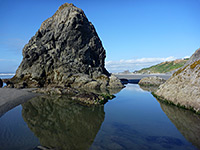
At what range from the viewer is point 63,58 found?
2283 inches

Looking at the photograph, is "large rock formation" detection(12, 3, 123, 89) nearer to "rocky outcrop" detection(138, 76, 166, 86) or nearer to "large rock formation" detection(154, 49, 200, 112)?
"rocky outcrop" detection(138, 76, 166, 86)

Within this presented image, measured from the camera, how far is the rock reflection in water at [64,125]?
12535mm

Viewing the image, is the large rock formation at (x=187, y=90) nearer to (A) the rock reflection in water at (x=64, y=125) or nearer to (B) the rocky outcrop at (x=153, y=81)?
(A) the rock reflection in water at (x=64, y=125)

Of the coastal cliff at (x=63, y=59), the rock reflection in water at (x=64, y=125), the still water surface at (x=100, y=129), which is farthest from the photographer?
the coastal cliff at (x=63, y=59)

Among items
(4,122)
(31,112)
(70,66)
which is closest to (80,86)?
(70,66)

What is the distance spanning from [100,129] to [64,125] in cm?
430

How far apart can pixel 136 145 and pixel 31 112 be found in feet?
55.2

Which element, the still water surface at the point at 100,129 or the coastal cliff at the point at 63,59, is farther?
the coastal cliff at the point at 63,59

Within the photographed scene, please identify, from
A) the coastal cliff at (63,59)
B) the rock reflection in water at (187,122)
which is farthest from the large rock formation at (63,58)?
the rock reflection in water at (187,122)

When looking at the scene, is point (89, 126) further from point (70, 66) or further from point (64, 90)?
point (70, 66)

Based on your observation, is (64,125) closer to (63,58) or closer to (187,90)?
(187,90)

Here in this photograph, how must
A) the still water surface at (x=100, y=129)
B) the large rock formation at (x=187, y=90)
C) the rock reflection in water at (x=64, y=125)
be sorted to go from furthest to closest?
the large rock formation at (x=187, y=90), the rock reflection in water at (x=64, y=125), the still water surface at (x=100, y=129)

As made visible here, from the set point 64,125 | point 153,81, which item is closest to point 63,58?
point 153,81

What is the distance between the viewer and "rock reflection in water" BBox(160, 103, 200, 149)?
13.3 metres
